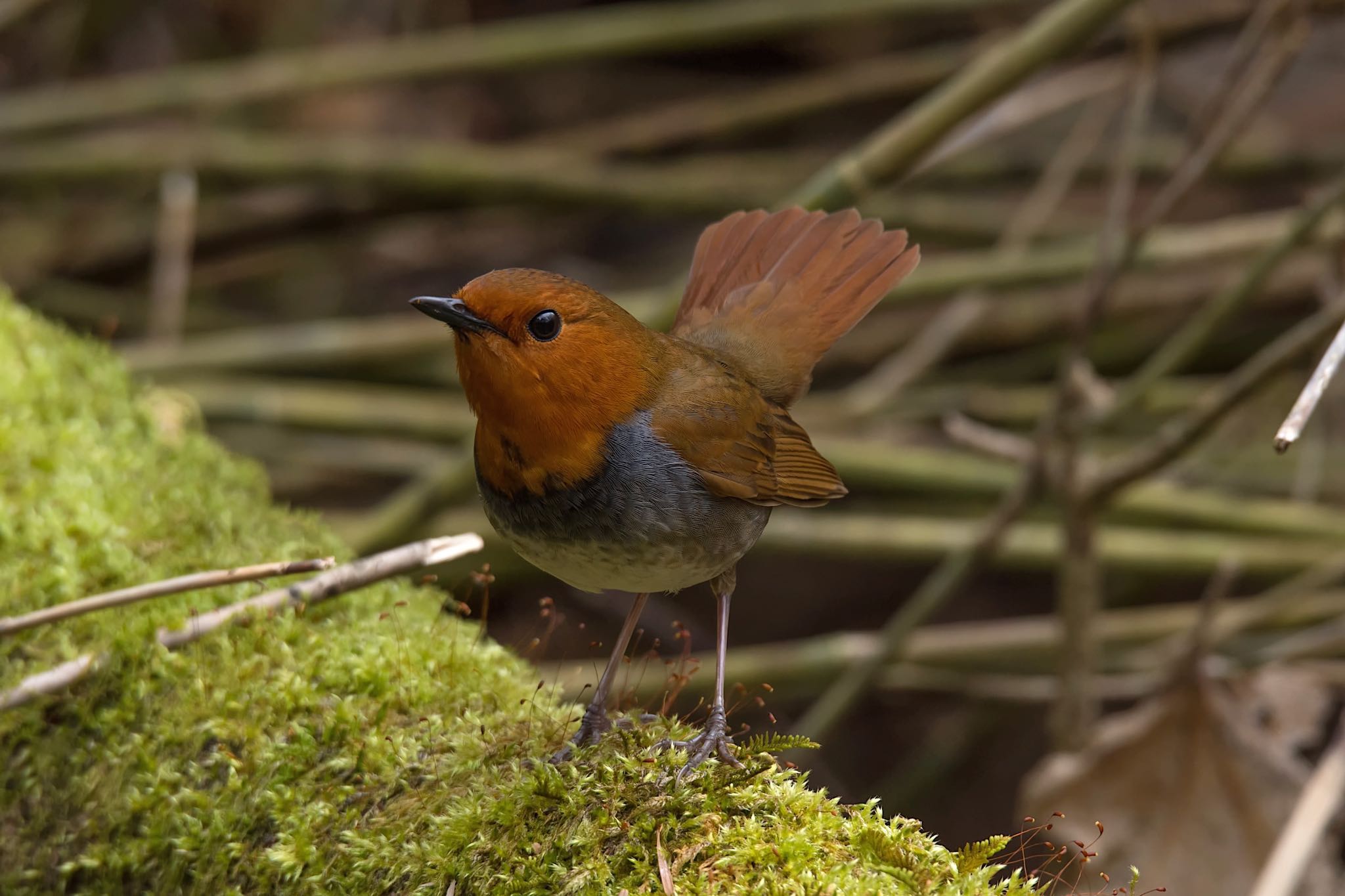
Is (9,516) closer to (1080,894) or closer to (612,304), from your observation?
(612,304)

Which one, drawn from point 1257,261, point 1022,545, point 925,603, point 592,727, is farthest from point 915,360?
point 592,727

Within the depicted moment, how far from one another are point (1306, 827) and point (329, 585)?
2108 millimetres

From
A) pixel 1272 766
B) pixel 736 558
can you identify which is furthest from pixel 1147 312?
pixel 736 558

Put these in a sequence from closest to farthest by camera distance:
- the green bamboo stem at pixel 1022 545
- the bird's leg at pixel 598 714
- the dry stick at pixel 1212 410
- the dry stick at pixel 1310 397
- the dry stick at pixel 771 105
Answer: the dry stick at pixel 1310 397
the bird's leg at pixel 598 714
the dry stick at pixel 1212 410
the green bamboo stem at pixel 1022 545
the dry stick at pixel 771 105

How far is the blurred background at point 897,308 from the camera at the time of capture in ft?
11.1

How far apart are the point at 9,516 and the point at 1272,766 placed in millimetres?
3104

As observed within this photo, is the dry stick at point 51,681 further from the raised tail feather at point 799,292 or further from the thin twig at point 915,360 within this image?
the thin twig at point 915,360

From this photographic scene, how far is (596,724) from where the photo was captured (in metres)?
2.01

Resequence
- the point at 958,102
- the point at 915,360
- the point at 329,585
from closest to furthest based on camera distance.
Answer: the point at 329,585, the point at 958,102, the point at 915,360

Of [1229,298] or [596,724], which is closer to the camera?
[596,724]

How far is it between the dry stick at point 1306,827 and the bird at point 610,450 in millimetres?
1210

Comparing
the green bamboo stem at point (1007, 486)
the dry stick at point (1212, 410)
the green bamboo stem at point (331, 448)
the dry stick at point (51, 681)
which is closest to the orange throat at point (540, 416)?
the dry stick at point (51, 681)

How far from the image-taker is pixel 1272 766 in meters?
3.32

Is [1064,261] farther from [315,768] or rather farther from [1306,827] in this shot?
[315,768]
